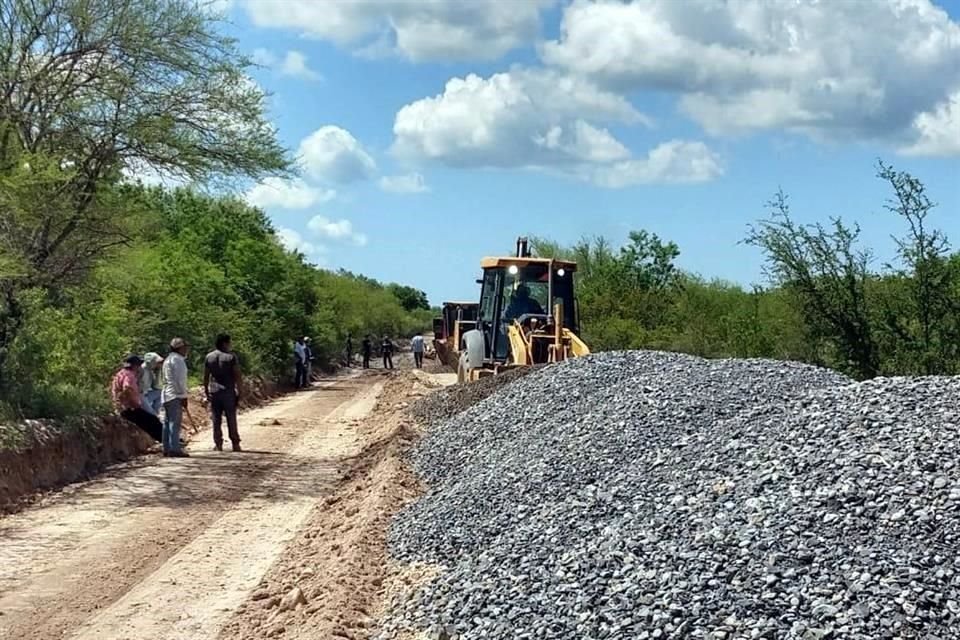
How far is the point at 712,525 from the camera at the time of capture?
6289 millimetres

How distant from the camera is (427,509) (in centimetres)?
930

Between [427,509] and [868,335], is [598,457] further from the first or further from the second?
[868,335]

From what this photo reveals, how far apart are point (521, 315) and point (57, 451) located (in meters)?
9.36

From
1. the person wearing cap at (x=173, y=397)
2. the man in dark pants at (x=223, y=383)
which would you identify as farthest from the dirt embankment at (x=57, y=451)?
the man in dark pants at (x=223, y=383)

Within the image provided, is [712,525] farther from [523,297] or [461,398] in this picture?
[523,297]

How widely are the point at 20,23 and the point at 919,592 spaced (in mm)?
12894

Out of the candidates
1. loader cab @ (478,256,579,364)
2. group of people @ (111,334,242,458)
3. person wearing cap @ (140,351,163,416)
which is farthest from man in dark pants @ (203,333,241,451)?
loader cab @ (478,256,579,364)

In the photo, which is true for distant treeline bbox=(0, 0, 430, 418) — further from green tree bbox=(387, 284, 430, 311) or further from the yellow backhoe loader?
green tree bbox=(387, 284, 430, 311)

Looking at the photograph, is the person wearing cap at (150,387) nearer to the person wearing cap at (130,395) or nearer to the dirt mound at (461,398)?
the person wearing cap at (130,395)

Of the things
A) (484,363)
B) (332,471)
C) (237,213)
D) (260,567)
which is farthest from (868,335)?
(237,213)

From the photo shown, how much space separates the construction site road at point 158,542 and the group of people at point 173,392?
0.42m

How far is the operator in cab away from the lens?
64.9ft

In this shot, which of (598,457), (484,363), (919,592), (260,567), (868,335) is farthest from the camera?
(484,363)

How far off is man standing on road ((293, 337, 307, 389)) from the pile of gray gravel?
2246 centimetres
